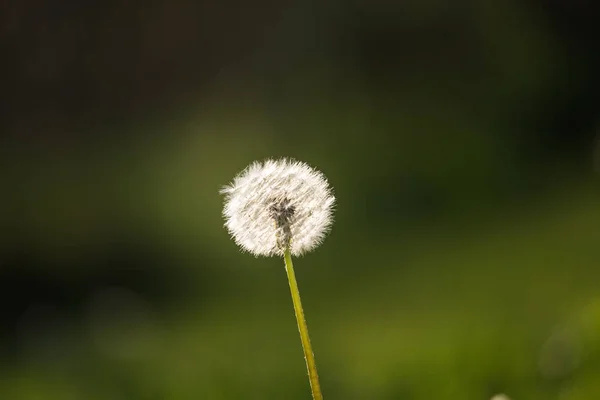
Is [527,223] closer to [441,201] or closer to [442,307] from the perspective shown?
[441,201]

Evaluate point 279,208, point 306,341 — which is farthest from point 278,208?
point 306,341

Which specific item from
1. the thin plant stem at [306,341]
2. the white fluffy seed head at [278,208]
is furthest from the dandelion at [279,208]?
the thin plant stem at [306,341]

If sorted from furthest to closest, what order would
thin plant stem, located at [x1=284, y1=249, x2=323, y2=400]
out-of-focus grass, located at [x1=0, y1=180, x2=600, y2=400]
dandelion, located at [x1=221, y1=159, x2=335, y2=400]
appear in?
out-of-focus grass, located at [x1=0, y1=180, x2=600, y2=400] → dandelion, located at [x1=221, y1=159, x2=335, y2=400] → thin plant stem, located at [x1=284, y1=249, x2=323, y2=400]

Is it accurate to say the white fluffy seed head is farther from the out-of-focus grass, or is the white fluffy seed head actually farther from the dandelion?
the out-of-focus grass

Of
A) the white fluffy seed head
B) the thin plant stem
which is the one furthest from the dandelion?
the thin plant stem

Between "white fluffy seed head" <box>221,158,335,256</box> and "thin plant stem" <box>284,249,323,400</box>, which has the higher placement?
"white fluffy seed head" <box>221,158,335,256</box>

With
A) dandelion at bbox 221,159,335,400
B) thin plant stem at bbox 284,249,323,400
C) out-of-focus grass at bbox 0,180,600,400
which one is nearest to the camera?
thin plant stem at bbox 284,249,323,400

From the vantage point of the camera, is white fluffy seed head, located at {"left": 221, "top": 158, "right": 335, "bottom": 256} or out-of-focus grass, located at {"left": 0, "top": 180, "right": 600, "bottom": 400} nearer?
white fluffy seed head, located at {"left": 221, "top": 158, "right": 335, "bottom": 256}

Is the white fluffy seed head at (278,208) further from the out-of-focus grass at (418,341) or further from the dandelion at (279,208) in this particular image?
the out-of-focus grass at (418,341)

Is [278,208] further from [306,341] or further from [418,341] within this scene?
[418,341]
